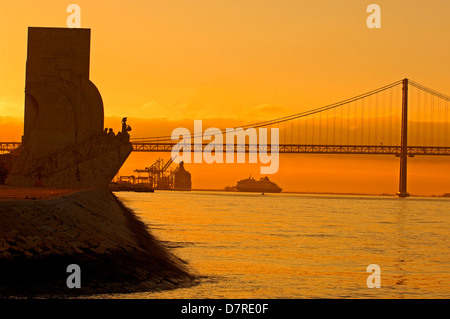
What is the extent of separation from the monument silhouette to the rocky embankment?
878 inches

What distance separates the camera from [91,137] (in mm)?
36531

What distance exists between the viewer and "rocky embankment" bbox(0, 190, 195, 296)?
9.26 metres

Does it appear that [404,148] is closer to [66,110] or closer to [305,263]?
[66,110]

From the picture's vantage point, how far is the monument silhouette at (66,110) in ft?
114

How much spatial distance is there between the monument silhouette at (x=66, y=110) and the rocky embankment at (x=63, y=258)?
73.2 ft

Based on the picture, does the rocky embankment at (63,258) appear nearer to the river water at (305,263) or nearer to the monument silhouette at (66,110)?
the river water at (305,263)

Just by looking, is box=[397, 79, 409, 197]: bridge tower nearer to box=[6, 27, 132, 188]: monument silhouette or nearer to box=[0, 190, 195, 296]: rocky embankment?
box=[6, 27, 132, 188]: monument silhouette

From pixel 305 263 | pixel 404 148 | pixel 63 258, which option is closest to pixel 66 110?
pixel 305 263

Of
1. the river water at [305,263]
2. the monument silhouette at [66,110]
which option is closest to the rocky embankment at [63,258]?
the river water at [305,263]

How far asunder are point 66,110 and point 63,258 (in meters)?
26.6

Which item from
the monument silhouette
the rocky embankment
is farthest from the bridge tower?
the rocky embankment
